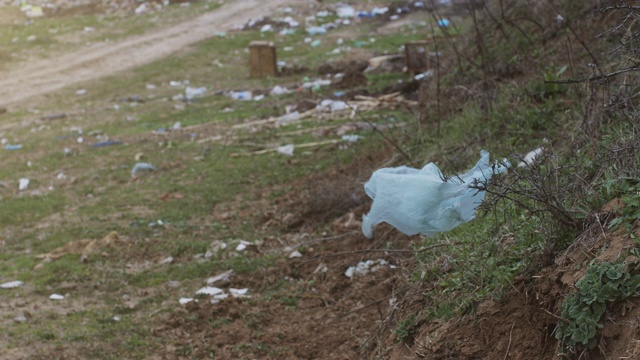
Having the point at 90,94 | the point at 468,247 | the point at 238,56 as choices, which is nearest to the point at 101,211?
the point at 468,247

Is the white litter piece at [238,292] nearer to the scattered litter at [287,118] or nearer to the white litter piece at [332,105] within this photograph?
the scattered litter at [287,118]

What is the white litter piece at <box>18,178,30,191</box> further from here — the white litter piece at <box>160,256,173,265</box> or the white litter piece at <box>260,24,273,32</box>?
the white litter piece at <box>260,24,273,32</box>

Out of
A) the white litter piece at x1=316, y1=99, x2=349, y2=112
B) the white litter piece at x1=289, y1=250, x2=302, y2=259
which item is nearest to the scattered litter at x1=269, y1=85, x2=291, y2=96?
Result: the white litter piece at x1=316, y1=99, x2=349, y2=112

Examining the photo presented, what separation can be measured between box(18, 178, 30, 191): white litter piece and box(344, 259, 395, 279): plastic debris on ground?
4692 mm

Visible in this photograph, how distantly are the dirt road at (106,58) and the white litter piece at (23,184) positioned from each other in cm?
456

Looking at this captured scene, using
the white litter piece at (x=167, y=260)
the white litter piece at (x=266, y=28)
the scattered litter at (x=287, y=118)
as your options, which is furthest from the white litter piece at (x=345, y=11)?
the white litter piece at (x=167, y=260)

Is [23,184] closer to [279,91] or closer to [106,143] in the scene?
[106,143]

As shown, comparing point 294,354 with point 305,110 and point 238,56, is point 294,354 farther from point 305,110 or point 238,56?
point 238,56

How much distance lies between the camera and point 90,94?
13656mm

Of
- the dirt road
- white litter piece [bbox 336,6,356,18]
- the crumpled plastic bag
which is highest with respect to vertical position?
the crumpled plastic bag

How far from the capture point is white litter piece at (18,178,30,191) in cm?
888

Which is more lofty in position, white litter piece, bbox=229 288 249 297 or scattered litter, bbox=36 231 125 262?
white litter piece, bbox=229 288 249 297

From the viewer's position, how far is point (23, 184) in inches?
352

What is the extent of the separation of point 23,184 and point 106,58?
7.79m
